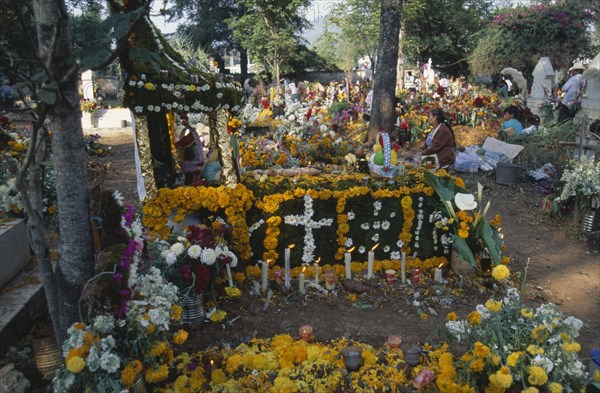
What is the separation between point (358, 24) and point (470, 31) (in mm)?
7594

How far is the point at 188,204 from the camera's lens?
212 inches

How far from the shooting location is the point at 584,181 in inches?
269

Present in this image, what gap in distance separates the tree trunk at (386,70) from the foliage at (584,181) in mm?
6112

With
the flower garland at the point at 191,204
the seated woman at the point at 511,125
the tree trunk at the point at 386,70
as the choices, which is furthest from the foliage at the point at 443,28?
the flower garland at the point at 191,204

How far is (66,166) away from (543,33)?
82.9ft

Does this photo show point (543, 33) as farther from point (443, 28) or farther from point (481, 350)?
point (481, 350)

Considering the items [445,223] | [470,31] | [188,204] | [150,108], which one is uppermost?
[470,31]

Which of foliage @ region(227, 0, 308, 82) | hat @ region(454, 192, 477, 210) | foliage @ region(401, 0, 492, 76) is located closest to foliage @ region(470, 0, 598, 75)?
foliage @ region(401, 0, 492, 76)

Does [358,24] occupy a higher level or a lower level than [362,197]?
higher

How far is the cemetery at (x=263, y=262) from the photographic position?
318 cm

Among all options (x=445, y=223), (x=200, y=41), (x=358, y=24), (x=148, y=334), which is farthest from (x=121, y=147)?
(x=200, y=41)

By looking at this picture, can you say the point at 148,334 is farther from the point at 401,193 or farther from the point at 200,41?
the point at 200,41

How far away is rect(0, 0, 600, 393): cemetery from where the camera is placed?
3.18 meters

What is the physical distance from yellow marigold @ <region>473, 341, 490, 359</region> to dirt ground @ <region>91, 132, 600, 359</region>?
2.62 ft
